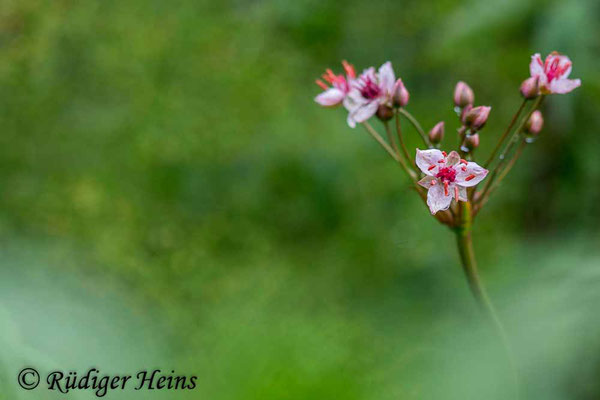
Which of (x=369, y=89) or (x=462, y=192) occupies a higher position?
(x=369, y=89)

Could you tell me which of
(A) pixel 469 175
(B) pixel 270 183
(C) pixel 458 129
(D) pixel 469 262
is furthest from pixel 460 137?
(B) pixel 270 183

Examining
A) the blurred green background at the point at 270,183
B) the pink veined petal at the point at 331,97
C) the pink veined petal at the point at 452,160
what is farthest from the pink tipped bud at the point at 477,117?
the blurred green background at the point at 270,183

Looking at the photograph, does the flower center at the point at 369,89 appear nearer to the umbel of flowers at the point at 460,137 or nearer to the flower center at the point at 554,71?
the umbel of flowers at the point at 460,137

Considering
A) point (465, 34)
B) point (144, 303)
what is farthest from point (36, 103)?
point (465, 34)

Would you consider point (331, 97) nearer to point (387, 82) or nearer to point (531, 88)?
point (387, 82)

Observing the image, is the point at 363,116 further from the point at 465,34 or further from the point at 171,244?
the point at 171,244

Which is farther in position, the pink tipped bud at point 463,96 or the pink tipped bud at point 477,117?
the pink tipped bud at point 463,96
